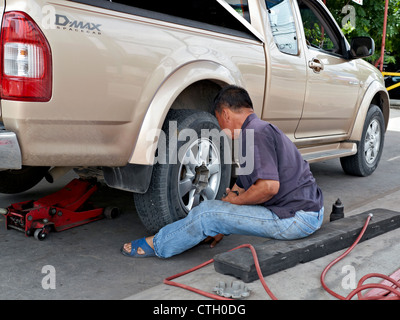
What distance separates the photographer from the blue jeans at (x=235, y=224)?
279 centimetres

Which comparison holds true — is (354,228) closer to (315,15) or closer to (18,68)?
(18,68)

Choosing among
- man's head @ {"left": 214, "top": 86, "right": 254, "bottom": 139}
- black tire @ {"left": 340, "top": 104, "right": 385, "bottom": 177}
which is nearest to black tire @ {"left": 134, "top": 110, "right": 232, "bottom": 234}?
man's head @ {"left": 214, "top": 86, "right": 254, "bottom": 139}

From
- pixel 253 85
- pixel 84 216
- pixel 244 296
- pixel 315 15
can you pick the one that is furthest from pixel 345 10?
pixel 244 296

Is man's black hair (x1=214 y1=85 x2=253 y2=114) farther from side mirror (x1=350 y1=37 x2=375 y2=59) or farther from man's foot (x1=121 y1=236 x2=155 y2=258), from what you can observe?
side mirror (x1=350 y1=37 x2=375 y2=59)

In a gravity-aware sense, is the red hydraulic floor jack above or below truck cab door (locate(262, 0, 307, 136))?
below

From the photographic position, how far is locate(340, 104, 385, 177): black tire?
553cm

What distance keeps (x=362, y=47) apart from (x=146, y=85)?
2846 mm

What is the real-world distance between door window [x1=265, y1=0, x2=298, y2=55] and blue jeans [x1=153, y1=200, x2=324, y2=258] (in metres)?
1.81

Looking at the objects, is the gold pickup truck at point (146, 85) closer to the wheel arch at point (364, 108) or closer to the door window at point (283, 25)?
the door window at point (283, 25)

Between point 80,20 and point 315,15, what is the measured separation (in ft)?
10.00

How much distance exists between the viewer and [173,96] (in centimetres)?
296

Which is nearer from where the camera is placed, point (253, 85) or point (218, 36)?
point (218, 36)

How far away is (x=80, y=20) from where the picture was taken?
253cm

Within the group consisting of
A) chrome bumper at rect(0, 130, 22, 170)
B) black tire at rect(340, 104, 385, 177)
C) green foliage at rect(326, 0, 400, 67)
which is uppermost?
green foliage at rect(326, 0, 400, 67)
